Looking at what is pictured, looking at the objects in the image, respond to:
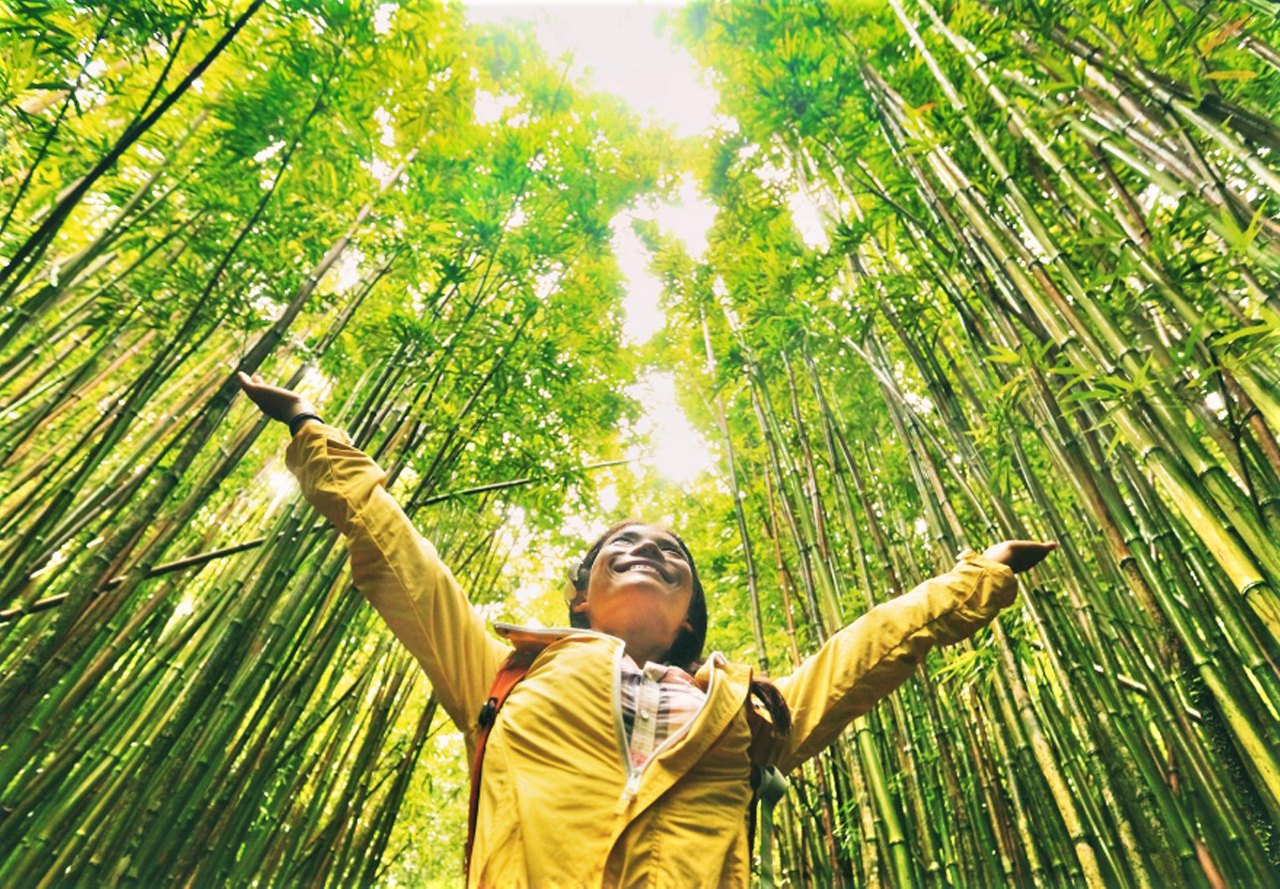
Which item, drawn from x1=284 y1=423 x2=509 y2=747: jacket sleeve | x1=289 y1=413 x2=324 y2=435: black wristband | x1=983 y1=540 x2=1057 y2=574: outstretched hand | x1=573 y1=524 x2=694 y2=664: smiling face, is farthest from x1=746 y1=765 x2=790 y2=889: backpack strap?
x1=289 y1=413 x2=324 y2=435: black wristband

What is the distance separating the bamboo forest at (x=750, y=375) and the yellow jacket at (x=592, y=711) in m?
0.29

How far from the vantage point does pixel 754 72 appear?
273cm

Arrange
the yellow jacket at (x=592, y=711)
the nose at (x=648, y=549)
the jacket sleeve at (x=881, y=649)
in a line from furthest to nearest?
the nose at (x=648, y=549)
the jacket sleeve at (x=881, y=649)
the yellow jacket at (x=592, y=711)

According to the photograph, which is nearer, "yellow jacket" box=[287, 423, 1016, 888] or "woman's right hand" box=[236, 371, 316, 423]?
"yellow jacket" box=[287, 423, 1016, 888]

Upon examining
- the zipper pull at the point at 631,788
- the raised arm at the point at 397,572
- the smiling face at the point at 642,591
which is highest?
the smiling face at the point at 642,591

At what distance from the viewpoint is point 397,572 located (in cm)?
109

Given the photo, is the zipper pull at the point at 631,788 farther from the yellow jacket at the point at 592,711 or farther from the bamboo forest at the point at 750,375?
the bamboo forest at the point at 750,375

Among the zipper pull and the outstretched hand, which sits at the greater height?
the outstretched hand

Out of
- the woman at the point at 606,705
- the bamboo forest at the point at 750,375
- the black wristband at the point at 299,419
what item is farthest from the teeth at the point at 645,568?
the black wristband at the point at 299,419

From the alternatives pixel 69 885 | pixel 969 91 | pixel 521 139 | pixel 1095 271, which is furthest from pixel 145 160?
pixel 1095 271

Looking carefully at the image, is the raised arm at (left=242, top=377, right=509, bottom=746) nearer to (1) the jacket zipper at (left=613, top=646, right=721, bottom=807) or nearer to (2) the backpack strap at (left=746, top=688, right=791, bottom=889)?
(1) the jacket zipper at (left=613, top=646, right=721, bottom=807)

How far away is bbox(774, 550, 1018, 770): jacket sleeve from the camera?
1203mm

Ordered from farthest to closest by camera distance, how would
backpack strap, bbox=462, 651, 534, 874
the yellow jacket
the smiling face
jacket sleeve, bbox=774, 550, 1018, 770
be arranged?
the smiling face → jacket sleeve, bbox=774, 550, 1018, 770 → backpack strap, bbox=462, 651, 534, 874 → the yellow jacket

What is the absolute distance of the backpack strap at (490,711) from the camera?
1.04 meters
